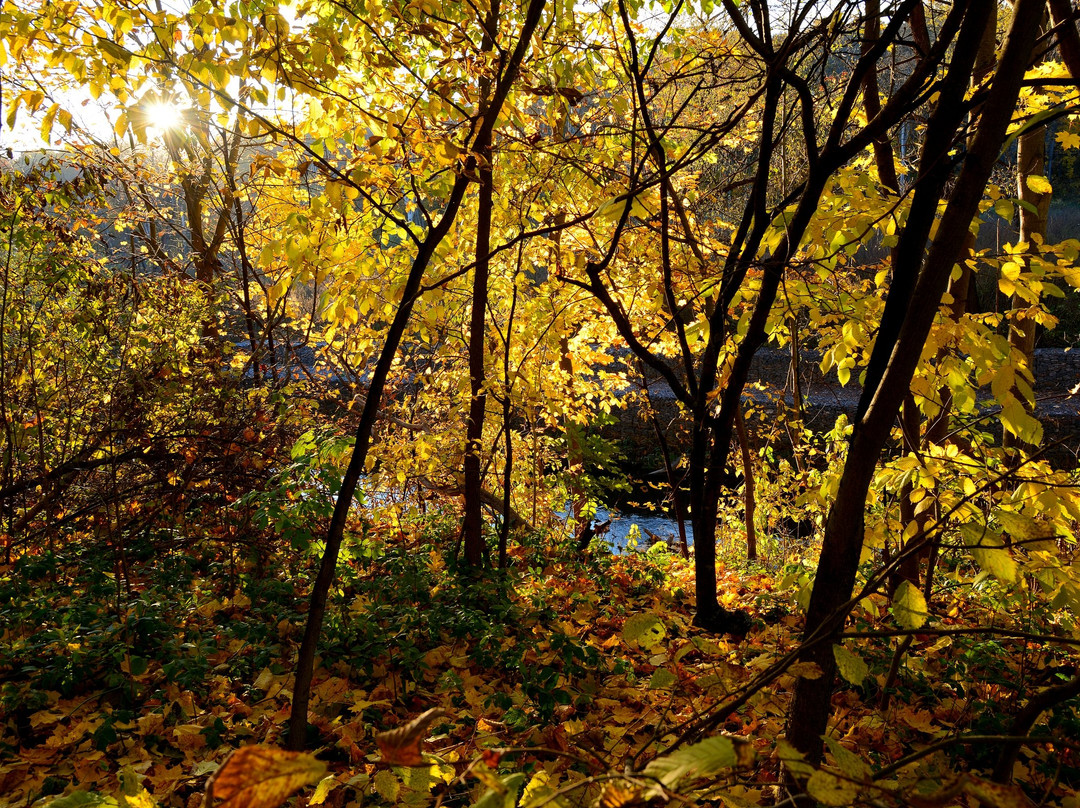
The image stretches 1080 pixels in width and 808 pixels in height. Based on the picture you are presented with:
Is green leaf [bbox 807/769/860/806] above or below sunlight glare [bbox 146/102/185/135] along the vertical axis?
below

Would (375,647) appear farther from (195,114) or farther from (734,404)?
(195,114)

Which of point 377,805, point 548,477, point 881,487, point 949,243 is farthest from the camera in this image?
point 548,477

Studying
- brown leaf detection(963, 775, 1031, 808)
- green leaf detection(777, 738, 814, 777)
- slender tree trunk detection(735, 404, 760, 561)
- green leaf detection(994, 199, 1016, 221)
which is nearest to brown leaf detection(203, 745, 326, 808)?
green leaf detection(777, 738, 814, 777)

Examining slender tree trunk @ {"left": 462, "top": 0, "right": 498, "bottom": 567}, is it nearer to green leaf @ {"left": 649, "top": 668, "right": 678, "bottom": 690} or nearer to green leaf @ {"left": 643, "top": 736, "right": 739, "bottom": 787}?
green leaf @ {"left": 649, "top": 668, "right": 678, "bottom": 690}

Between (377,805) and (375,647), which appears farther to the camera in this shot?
(375,647)

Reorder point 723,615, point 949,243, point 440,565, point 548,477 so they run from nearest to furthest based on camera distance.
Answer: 1. point 949,243
2. point 723,615
3. point 440,565
4. point 548,477

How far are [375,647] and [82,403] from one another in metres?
3.01

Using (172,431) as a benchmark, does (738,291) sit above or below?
above

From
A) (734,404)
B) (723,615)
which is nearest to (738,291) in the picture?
(734,404)

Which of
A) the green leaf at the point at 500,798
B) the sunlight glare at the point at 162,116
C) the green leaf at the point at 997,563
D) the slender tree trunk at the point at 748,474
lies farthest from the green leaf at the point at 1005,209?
the slender tree trunk at the point at 748,474

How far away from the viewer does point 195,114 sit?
73.7 inches

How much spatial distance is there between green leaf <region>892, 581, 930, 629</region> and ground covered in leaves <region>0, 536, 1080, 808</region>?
17 cm

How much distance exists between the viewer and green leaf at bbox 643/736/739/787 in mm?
583

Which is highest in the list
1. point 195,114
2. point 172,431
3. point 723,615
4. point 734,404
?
point 195,114
